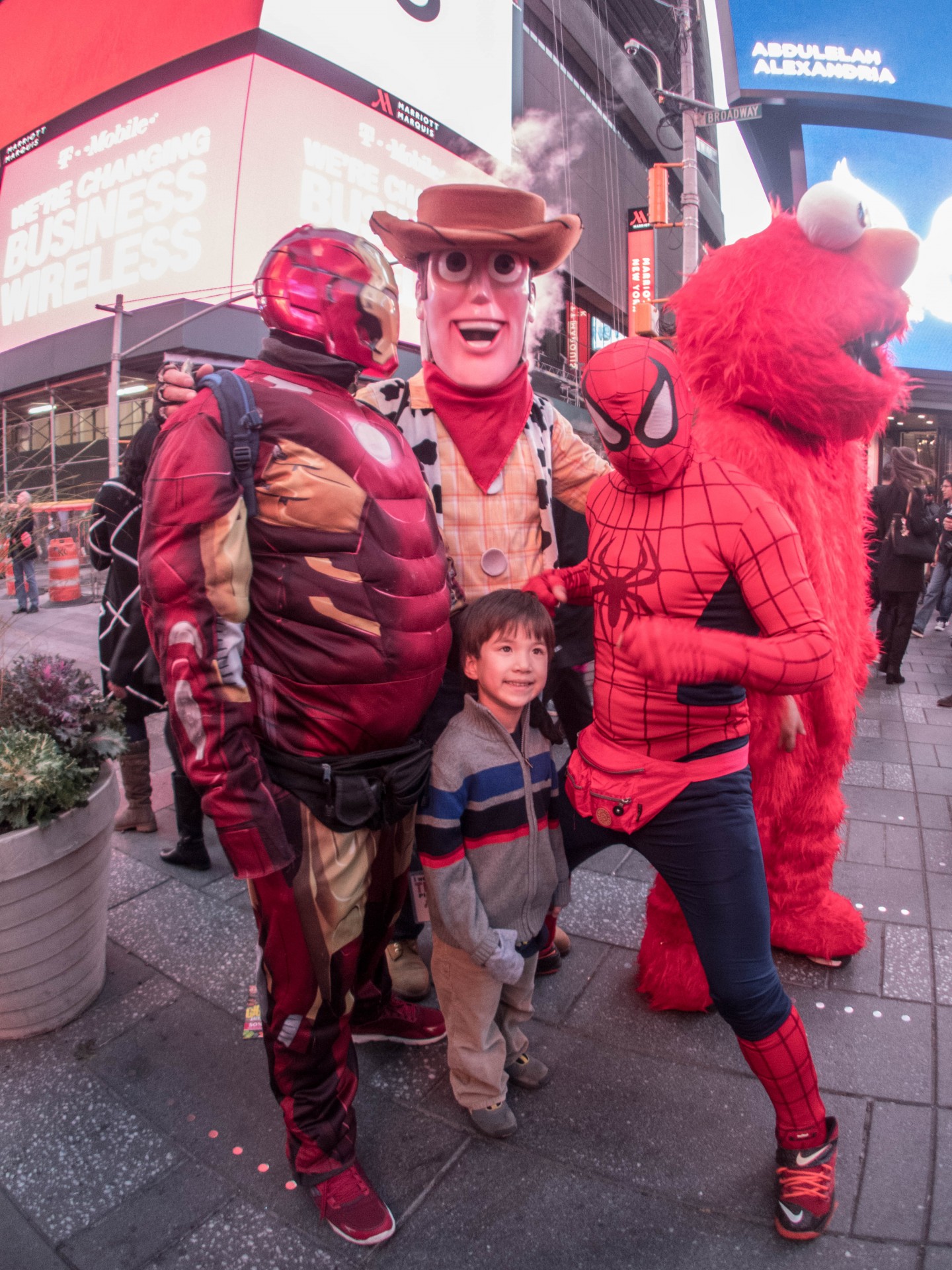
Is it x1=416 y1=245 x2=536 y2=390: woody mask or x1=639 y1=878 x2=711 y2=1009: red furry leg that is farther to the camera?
x1=639 y1=878 x2=711 y2=1009: red furry leg

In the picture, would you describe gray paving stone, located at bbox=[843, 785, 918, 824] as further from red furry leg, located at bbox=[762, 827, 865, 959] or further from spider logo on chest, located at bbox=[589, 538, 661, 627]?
spider logo on chest, located at bbox=[589, 538, 661, 627]

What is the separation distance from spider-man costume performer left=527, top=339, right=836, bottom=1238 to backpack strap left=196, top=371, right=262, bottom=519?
0.69 metres

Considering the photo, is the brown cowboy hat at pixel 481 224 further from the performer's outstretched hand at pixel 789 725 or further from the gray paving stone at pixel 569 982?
the gray paving stone at pixel 569 982

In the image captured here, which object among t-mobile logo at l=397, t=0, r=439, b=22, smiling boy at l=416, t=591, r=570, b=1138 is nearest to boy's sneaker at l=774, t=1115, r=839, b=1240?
smiling boy at l=416, t=591, r=570, b=1138

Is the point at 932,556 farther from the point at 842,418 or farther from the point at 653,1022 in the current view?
the point at 653,1022

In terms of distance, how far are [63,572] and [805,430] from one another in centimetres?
1288

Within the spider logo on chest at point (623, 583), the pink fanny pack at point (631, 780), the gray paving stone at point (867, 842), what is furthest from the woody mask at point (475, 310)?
the gray paving stone at point (867, 842)

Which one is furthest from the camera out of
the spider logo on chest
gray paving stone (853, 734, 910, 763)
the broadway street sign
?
the broadway street sign

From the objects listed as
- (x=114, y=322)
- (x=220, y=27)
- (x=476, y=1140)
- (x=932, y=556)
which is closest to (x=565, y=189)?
(x=220, y=27)

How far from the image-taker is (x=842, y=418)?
2170mm

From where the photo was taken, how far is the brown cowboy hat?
2.07m

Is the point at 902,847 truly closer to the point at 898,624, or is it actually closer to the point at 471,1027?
the point at 471,1027

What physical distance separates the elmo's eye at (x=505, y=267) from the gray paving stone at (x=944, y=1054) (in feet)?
7.91

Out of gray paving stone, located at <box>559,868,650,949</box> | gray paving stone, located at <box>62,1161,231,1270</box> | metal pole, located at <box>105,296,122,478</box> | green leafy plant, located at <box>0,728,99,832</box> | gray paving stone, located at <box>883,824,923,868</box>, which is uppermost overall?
metal pole, located at <box>105,296,122,478</box>
